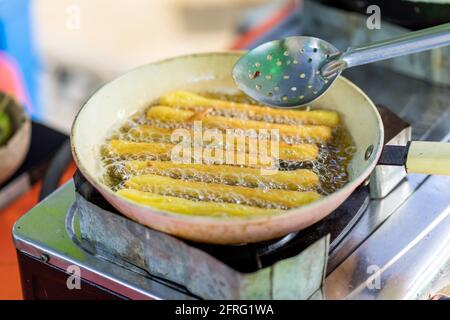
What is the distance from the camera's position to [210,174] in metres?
1.29

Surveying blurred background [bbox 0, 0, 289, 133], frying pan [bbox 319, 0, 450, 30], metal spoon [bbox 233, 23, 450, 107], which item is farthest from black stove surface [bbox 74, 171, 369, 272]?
blurred background [bbox 0, 0, 289, 133]

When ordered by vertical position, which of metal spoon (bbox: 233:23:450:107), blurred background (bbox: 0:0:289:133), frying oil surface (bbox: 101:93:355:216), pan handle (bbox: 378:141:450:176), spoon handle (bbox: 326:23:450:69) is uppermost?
spoon handle (bbox: 326:23:450:69)

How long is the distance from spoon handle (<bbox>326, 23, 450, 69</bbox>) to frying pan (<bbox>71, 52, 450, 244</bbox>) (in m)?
0.10

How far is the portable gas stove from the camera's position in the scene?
108 centimetres

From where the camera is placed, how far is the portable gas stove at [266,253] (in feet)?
3.54

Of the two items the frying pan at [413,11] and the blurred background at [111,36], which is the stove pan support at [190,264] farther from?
the blurred background at [111,36]

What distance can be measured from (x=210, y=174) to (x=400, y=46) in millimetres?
455

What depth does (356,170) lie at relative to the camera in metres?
1.29

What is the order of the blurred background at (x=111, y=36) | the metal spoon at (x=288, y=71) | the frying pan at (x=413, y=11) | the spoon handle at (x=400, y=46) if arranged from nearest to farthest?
the spoon handle at (x=400, y=46), the metal spoon at (x=288, y=71), the frying pan at (x=413, y=11), the blurred background at (x=111, y=36)

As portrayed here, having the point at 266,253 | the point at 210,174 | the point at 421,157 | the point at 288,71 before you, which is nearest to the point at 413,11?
the point at 288,71

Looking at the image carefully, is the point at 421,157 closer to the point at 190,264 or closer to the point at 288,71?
the point at 288,71

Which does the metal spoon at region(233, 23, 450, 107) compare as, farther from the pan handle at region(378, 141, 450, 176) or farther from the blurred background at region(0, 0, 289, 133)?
the blurred background at region(0, 0, 289, 133)

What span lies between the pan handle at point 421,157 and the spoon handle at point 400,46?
188mm

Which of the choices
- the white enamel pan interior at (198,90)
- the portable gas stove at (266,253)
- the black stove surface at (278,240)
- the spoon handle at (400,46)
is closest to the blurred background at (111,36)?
the white enamel pan interior at (198,90)
